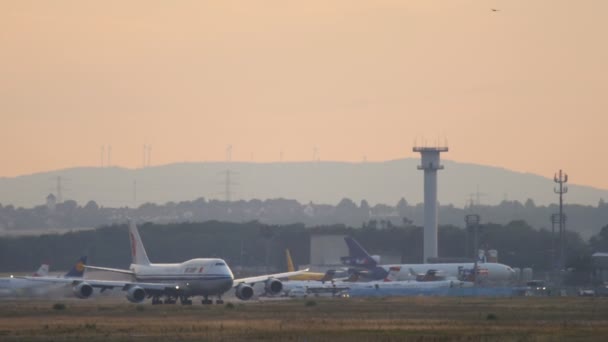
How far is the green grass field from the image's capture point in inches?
2137

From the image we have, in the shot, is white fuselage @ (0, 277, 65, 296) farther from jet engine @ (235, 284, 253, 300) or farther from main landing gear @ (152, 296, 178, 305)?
jet engine @ (235, 284, 253, 300)

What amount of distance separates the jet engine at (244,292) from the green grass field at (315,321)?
322 inches

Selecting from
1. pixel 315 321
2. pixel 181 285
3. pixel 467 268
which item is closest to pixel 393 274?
pixel 467 268

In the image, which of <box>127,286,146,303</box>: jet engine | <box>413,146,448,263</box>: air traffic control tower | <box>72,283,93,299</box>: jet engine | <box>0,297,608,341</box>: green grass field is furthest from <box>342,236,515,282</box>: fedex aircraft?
<box>72,283,93,299</box>: jet engine

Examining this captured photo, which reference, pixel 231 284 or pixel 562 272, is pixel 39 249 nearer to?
pixel 562 272

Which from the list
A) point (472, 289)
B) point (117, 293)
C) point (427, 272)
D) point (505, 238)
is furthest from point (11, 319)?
point (505, 238)

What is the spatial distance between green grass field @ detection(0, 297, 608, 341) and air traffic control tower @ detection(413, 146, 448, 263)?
85.5 meters

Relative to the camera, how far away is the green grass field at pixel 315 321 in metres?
54.3

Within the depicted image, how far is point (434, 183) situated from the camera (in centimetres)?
17912

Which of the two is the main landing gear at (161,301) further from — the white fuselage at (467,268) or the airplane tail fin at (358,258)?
the airplane tail fin at (358,258)

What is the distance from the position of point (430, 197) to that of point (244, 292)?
8513 centimetres

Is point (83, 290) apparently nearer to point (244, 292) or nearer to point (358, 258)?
point (244, 292)

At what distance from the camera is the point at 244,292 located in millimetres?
95438

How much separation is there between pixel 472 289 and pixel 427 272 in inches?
1104
